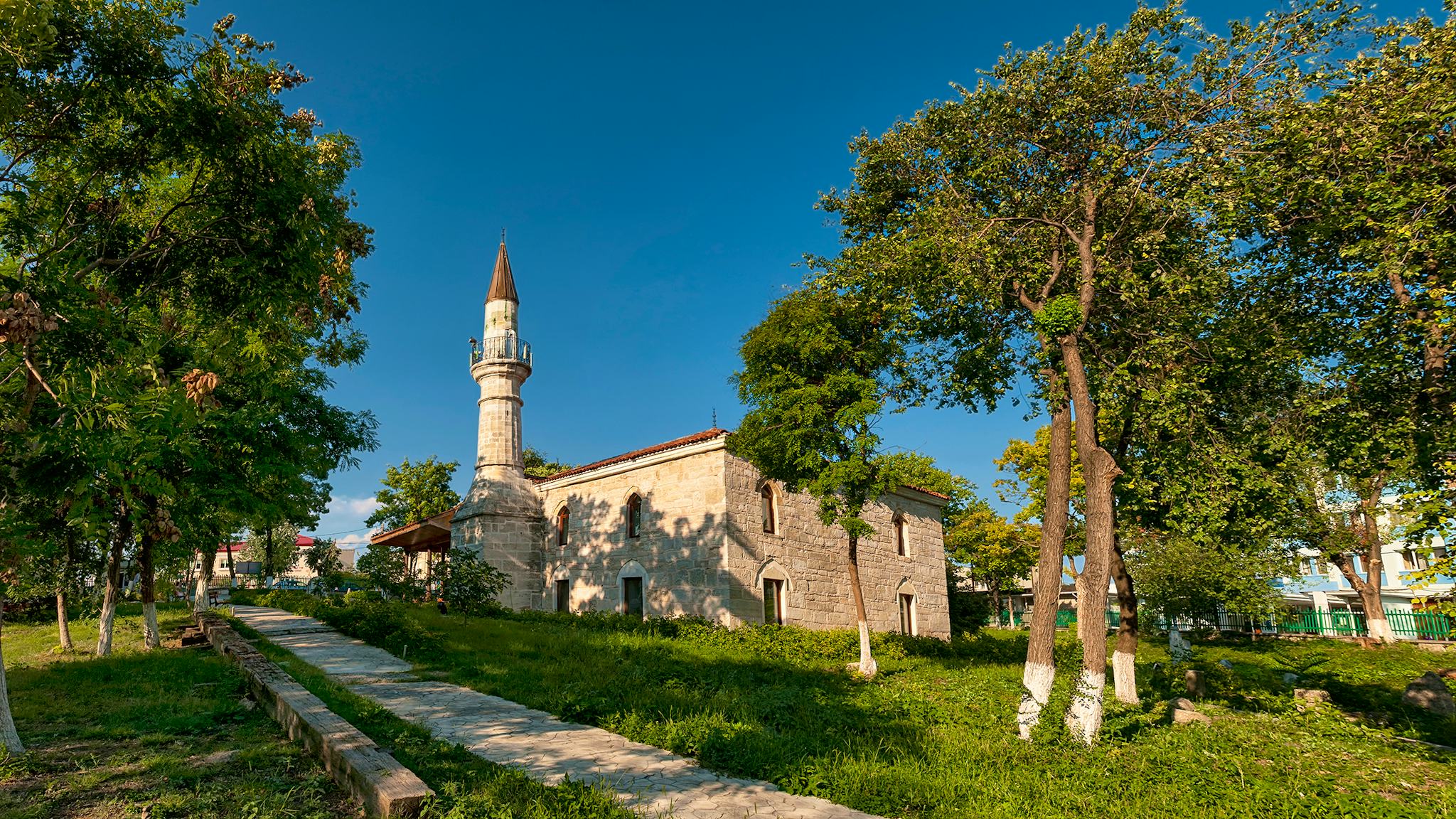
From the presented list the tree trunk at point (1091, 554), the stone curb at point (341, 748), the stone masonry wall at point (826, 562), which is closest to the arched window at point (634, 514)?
the stone masonry wall at point (826, 562)

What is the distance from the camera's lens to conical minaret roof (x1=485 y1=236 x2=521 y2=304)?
84.3 feet

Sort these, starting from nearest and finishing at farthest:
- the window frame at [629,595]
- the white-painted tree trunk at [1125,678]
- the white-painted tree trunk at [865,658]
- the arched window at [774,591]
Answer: the white-painted tree trunk at [1125,678]
the white-painted tree trunk at [865,658]
the arched window at [774,591]
the window frame at [629,595]

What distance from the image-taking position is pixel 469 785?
5.46 metres

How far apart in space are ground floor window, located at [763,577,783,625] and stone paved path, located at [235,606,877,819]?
10439mm

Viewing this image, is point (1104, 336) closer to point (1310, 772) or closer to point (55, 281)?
point (1310, 772)

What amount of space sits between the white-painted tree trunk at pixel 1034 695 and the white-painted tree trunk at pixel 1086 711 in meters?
0.33

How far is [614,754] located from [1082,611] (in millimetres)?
6143

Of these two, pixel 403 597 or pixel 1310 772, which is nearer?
pixel 1310 772

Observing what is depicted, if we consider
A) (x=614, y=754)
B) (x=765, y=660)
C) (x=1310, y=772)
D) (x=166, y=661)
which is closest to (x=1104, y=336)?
(x=1310, y=772)

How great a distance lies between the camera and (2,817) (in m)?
4.51

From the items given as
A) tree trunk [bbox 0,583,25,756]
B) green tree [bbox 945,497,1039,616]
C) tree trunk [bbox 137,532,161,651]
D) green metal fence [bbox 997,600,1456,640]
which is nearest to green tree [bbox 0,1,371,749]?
tree trunk [bbox 0,583,25,756]

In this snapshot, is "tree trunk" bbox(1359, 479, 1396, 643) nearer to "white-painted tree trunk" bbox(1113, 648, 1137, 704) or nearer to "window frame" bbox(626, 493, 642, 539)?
"white-painted tree trunk" bbox(1113, 648, 1137, 704)

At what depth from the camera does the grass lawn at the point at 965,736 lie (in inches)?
236

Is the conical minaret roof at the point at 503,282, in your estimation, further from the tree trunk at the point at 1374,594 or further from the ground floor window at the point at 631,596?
the tree trunk at the point at 1374,594
